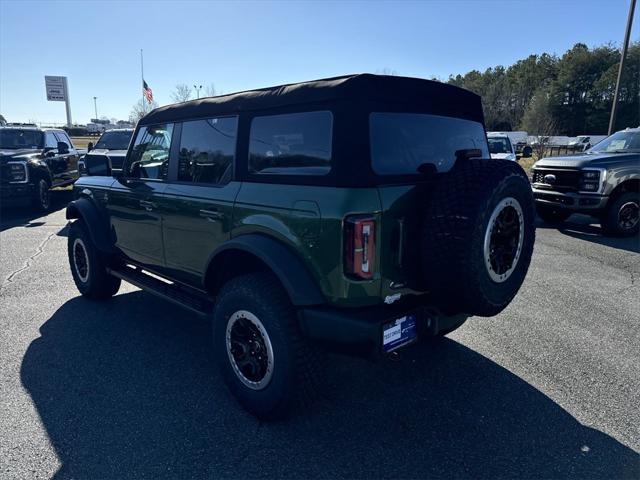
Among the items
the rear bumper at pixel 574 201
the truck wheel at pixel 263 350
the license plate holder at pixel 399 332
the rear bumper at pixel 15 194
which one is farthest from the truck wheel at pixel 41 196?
the rear bumper at pixel 574 201

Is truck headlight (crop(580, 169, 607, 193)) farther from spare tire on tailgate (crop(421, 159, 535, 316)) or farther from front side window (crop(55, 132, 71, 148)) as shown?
front side window (crop(55, 132, 71, 148))

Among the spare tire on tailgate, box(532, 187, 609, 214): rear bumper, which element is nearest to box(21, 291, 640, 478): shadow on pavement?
the spare tire on tailgate

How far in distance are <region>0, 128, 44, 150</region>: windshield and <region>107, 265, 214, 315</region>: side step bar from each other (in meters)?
9.09

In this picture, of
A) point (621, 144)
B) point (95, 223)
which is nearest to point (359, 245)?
point (95, 223)

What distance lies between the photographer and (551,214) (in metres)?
9.27

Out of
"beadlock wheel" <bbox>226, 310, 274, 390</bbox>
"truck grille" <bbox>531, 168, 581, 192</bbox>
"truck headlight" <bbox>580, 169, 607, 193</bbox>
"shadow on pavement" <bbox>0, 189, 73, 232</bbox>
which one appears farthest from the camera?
"shadow on pavement" <bbox>0, 189, 73, 232</bbox>

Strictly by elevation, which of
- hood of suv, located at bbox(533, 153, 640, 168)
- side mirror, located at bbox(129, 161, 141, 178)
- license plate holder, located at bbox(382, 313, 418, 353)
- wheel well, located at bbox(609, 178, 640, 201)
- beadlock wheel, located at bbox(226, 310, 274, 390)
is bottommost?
beadlock wheel, located at bbox(226, 310, 274, 390)

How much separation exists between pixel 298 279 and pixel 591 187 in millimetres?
7554

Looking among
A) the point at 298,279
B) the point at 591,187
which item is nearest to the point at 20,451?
the point at 298,279

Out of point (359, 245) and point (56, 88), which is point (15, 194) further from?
point (56, 88)

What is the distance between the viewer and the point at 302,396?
99.7 inches

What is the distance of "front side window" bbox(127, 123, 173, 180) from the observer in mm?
3737

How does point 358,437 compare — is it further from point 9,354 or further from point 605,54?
point 605,54

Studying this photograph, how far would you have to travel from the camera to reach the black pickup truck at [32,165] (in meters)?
9.98
